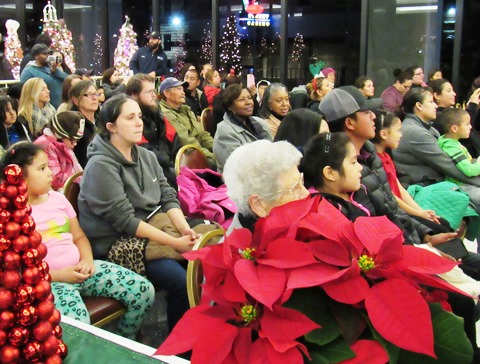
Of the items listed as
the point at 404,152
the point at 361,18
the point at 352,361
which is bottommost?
the point at 404,152

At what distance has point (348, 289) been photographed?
84cm

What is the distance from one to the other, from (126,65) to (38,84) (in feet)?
16.3

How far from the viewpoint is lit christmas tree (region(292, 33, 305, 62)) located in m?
10.1

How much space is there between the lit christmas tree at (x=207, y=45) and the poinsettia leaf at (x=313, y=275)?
10117 mm

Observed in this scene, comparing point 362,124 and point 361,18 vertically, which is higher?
point 361,18

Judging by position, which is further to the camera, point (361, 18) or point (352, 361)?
point (361, 18)

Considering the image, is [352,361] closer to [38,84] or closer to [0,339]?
[0,339]

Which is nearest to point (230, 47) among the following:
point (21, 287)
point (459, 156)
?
point (459, 156)

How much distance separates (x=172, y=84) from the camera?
4.65 meters

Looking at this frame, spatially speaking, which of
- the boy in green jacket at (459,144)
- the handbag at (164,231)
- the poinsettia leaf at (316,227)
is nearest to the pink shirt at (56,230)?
the handbag at (164,231)

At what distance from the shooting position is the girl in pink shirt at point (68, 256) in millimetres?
2238

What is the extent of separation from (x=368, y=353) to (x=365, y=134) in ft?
7.99

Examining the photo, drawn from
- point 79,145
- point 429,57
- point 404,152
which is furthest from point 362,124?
point 429,57

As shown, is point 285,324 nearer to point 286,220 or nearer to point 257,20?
point 286,220
